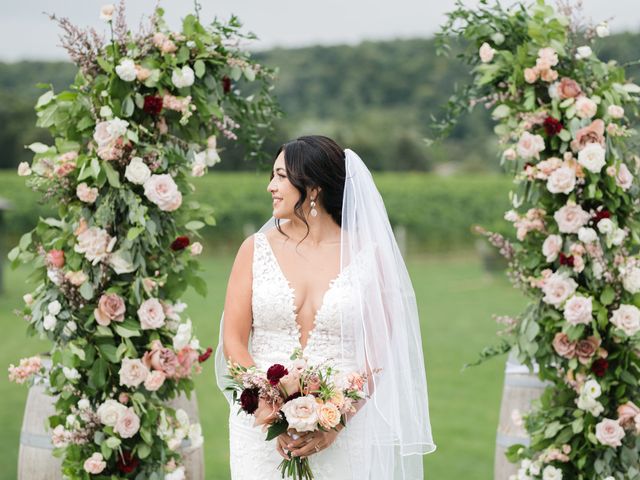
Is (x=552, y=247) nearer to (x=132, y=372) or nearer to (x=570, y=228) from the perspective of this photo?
(x=570, y=228)

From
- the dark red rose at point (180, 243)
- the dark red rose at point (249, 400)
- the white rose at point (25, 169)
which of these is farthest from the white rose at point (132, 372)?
the dark red rose at point (249, 400)

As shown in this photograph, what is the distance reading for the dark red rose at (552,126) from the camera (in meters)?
4.35

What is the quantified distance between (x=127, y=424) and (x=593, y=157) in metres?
2.60

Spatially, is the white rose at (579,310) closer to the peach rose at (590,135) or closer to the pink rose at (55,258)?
the peach rose at (590,135)

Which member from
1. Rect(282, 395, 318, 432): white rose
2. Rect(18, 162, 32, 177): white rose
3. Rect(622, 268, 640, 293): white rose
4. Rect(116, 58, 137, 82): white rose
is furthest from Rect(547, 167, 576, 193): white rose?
Rect(18, 162, 32, 177): white rose

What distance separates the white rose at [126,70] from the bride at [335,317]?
1016mm

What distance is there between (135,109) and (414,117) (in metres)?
45.6

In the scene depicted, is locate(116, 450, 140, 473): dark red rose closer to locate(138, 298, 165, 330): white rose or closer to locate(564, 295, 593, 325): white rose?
locate(138, 298, 165, 330): white rose

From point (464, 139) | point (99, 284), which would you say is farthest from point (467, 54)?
point (464, 139)

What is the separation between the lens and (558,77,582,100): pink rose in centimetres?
434

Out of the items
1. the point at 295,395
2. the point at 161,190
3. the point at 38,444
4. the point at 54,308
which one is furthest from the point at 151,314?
the point at 295,395

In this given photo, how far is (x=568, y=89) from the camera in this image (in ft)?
14.2

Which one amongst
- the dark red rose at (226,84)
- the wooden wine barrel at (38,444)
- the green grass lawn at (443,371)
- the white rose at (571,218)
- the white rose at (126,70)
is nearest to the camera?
the white rose at (126,70)

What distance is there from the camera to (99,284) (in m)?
4.24
